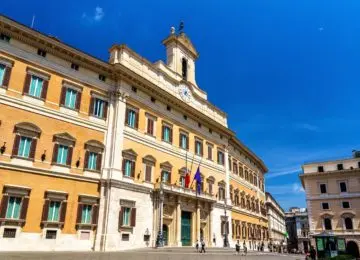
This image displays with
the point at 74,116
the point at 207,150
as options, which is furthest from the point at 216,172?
the point at 74,116

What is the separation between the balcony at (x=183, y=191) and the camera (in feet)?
86.1

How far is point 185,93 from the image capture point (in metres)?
32.9

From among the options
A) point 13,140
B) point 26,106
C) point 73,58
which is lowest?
point 13,140

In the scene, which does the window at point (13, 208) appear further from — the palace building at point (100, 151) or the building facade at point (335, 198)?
the building facade at point (335, 198)

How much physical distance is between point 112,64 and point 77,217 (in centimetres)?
1172

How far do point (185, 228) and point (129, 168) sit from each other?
816 cm

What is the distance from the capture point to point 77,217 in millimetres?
20625

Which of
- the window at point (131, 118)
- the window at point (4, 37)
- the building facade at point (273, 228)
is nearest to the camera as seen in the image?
the window at point (4, 37)

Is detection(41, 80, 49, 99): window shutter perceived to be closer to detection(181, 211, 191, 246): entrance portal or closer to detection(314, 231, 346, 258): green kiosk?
detection(181, 211, 191, 246): entrance portal

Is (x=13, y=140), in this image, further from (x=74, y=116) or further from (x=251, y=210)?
(x=251, y=210)

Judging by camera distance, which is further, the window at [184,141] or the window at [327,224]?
the window at [327,224]

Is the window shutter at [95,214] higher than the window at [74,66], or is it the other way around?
the window at [74,66]

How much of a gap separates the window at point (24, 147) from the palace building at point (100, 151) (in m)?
0.06

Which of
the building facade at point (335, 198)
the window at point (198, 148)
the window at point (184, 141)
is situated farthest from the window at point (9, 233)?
the building facade at point (335, 198)
